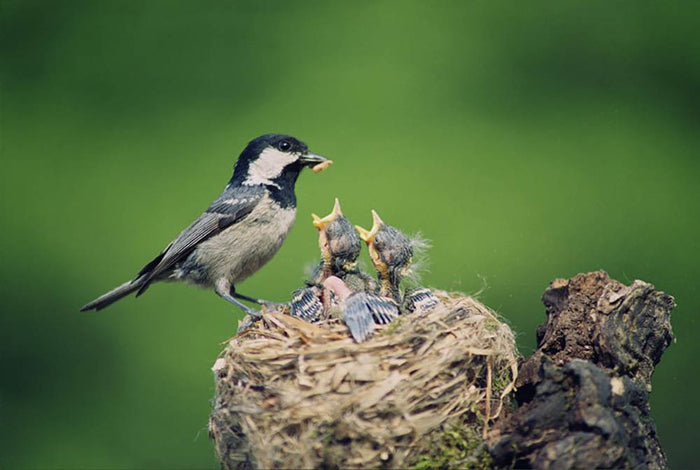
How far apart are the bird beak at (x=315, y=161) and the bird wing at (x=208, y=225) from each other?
0.25m

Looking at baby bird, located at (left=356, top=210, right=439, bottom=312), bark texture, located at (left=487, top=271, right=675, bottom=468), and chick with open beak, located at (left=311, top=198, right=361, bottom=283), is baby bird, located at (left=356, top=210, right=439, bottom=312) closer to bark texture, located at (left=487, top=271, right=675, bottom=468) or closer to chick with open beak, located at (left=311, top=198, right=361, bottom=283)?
chick with open beak, located at (left=311, top=198, right=361, bottom=283)

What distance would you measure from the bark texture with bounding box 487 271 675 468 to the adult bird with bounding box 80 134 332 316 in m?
1.32

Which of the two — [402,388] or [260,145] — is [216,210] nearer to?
[260,145]

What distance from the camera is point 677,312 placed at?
338 cm

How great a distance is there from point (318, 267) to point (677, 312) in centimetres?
170

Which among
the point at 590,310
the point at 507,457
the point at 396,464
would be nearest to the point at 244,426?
the point at 396,464

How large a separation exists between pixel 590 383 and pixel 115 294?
231cm

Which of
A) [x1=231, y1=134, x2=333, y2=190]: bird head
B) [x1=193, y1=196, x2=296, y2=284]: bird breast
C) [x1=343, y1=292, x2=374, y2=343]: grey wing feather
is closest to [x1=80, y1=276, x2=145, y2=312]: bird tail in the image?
[x1=193, y1=196, x2=296, y2=284]: bird breast

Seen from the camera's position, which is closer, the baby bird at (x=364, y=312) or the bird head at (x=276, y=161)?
the baby bird at (x=364, y=312)


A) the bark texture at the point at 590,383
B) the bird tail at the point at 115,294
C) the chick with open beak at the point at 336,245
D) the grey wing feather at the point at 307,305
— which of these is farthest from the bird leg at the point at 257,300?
the bark texture at the point at 590,383

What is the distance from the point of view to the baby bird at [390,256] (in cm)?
280

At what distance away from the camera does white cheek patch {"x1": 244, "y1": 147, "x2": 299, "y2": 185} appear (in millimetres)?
3305

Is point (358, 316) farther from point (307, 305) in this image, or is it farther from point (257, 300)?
point (257, 300)

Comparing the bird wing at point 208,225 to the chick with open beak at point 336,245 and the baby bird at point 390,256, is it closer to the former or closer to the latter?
the chick with open beak at point 336,245
